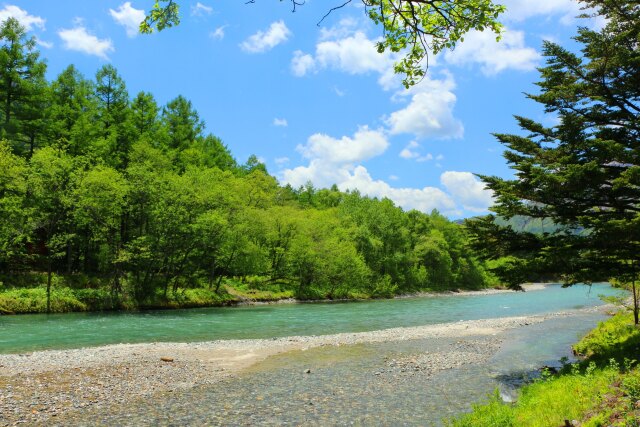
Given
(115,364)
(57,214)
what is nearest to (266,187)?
(57,214)

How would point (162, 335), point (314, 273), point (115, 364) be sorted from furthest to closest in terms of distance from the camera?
point (314, 273) < point (162, 335) < point (115, 364)

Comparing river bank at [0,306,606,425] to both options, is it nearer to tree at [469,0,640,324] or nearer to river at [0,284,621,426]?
river at [0,284,621,426]

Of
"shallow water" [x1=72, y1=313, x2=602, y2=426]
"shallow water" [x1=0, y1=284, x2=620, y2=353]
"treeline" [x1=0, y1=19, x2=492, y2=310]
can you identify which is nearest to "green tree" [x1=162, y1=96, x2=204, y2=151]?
"treeline" [x1=0, y1=19, x2=492, y2=310]

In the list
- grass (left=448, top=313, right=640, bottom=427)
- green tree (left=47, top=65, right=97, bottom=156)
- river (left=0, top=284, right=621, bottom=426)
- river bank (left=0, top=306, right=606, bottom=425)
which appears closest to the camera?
grass (left=448, top=313, right=640, bottom=427)

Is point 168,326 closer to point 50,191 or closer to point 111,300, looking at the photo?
point 111,300

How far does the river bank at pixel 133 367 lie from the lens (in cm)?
1172

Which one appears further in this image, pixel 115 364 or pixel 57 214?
pixel 57 214

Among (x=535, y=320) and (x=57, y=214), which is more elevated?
(x=57, y=214)

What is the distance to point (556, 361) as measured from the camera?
1798 cm

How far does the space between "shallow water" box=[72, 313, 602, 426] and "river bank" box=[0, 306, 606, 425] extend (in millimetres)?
841

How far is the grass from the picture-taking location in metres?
7.74

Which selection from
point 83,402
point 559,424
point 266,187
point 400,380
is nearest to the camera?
point 559,424

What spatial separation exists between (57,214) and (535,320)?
146 ft

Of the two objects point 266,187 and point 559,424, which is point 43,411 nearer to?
point 559,424
